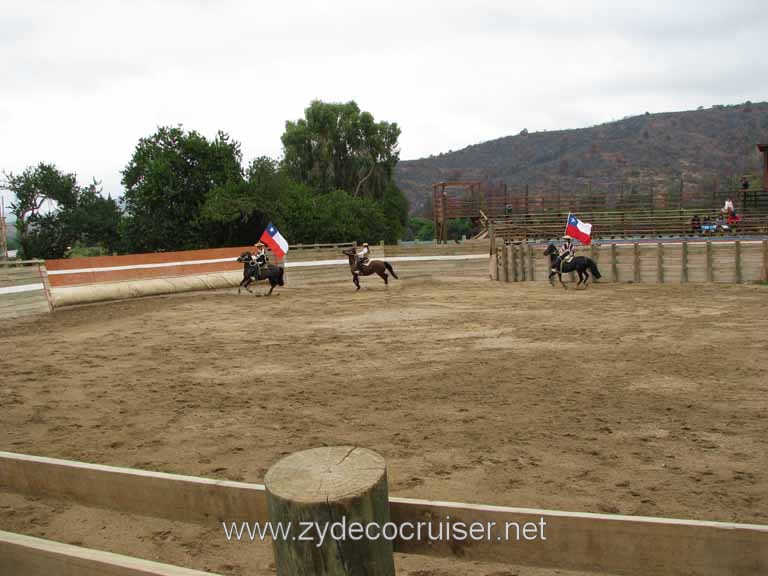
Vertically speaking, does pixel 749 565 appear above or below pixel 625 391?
above

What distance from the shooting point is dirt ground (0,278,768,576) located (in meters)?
5.06

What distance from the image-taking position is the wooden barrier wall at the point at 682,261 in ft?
67.8

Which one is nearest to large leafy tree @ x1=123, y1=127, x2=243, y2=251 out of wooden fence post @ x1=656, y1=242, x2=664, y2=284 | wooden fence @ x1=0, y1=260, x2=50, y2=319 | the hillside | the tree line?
the tree line

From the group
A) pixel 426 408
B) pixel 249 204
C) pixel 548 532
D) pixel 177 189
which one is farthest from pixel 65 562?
pixel 177 189

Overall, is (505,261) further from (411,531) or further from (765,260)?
(411,531)

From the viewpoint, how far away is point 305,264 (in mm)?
29062

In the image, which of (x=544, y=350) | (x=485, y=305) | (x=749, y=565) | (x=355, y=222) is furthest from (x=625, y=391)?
(x=355, y=222)

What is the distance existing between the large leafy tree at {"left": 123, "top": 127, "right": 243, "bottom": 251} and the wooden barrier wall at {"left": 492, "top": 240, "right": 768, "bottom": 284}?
78.3ft

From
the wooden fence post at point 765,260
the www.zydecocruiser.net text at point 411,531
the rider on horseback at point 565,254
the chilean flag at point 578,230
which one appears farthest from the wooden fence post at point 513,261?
the www.zydecocruiser.net text at point 411,531

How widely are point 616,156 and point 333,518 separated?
344ft

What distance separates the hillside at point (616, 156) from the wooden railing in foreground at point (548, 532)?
76.3m

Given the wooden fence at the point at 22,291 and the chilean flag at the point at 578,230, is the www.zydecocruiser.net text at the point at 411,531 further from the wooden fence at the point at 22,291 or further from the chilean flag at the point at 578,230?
the chilean flag at the point at 578,230

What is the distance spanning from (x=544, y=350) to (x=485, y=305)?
686 cm

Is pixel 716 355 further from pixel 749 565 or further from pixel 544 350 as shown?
pixel 749 565
